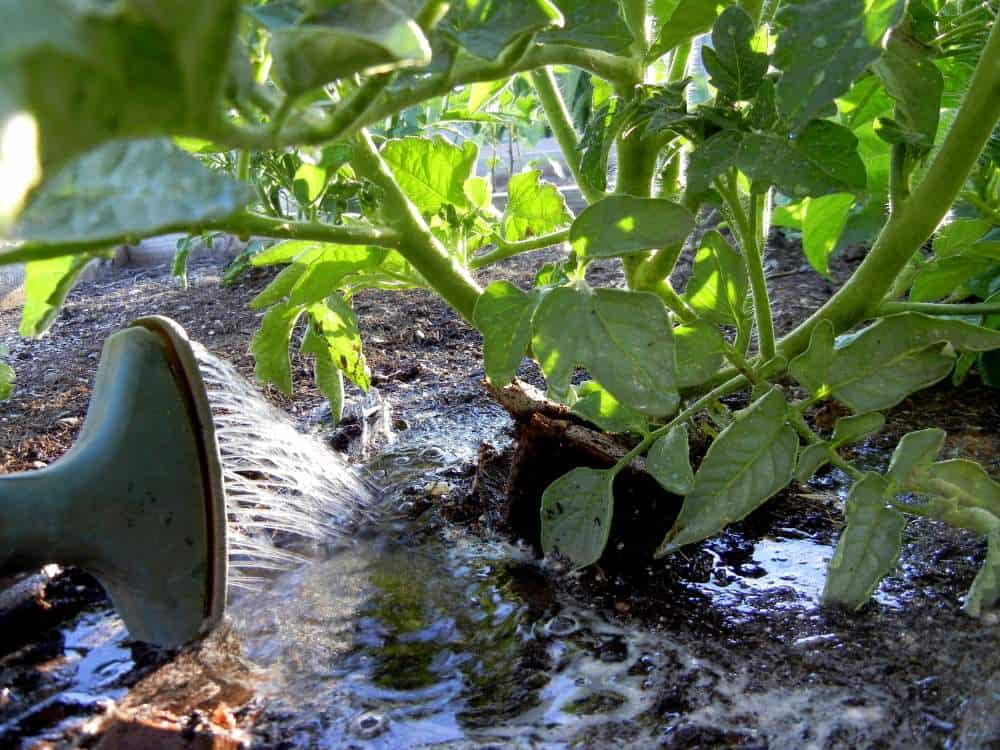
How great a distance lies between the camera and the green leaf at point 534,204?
0.79m

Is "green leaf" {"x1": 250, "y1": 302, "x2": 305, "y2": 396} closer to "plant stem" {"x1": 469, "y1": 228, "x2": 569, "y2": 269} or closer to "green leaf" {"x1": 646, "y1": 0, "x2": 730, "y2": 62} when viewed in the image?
"plant stem" {"x1": 469, "y1": 228, "x2": 569, "y2": 269}

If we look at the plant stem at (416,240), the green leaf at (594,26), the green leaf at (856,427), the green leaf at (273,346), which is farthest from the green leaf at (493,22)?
the green leaf at (273,346)

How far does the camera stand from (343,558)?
809 millimetres

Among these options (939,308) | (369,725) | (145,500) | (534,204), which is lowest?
(369,725)

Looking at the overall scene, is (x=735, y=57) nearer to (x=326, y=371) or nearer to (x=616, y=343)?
(x=616, y=343)

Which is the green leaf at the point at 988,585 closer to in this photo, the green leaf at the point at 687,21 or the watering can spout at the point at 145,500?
the green leaf at the point at 687,21

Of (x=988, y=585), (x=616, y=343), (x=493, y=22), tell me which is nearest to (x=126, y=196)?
(x=493, y=22)

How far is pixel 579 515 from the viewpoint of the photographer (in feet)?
2.17

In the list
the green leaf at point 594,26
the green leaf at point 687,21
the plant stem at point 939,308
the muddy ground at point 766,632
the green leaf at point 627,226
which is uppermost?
the green leaf at point 687,21

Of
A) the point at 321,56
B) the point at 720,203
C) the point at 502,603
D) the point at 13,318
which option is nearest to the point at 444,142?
the point at 720,203

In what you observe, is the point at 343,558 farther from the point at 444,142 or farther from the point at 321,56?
the point at 321,56

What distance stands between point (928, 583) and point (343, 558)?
1.59ft

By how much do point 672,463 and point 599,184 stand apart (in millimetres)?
214

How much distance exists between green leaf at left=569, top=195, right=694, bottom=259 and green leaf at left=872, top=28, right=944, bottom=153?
17 cm
